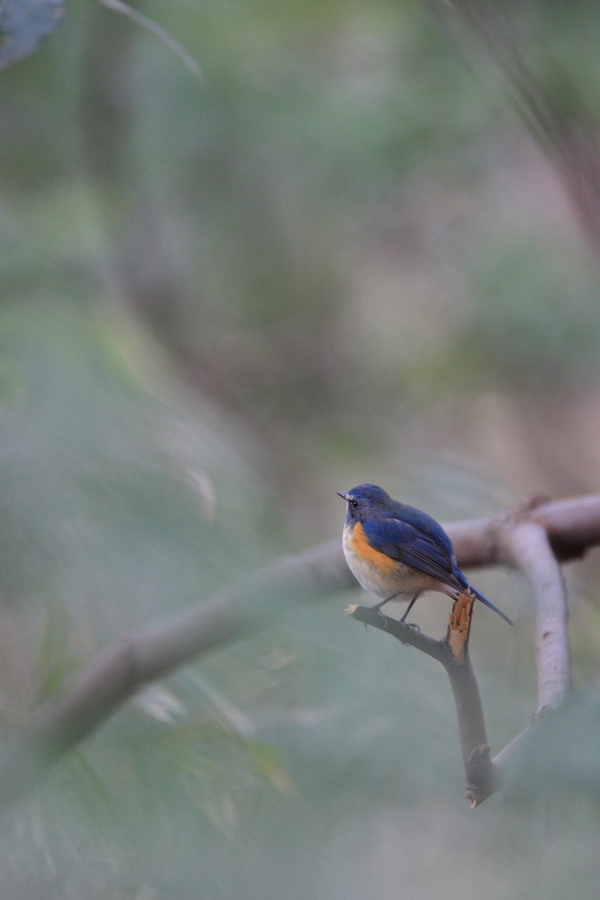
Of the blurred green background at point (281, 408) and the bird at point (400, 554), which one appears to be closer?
the bird at point (400, 554)

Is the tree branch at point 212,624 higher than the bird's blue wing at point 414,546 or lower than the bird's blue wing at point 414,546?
lower

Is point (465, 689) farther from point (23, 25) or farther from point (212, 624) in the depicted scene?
point (23, 25)

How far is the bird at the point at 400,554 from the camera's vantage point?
917 millimetres

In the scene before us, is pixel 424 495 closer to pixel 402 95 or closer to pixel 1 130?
pixel 402 95

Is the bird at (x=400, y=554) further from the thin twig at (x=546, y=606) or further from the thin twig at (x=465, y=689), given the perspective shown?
the thin twig at (x=465, y=689)

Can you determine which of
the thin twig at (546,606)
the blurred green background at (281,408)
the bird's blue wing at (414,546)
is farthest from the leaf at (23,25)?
the thin twig at (546,606)

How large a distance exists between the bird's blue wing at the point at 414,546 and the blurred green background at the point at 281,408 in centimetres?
24

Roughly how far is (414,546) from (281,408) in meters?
1.44

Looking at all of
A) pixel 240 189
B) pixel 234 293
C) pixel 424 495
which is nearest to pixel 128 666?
pixel 424 495

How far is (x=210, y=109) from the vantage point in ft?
7.16

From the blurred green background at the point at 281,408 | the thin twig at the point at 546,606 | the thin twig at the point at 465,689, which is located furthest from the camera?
the blurred green background at the point at 281,408

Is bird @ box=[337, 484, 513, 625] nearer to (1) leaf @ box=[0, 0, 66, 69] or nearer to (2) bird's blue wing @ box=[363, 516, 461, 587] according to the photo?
(2) bird's blue wing @ box=[363, 516, 461, 587]

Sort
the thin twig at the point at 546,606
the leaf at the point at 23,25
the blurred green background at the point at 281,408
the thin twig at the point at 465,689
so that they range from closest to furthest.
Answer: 1. the thin twig at the point at 465,689
2. the thin twig at the point at 546,606
3. the leaf at the point at 23,25
4. the blurred green background at the point at 281,408

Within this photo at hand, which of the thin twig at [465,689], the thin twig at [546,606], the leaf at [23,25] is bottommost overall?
the thin twig at [546,606]
